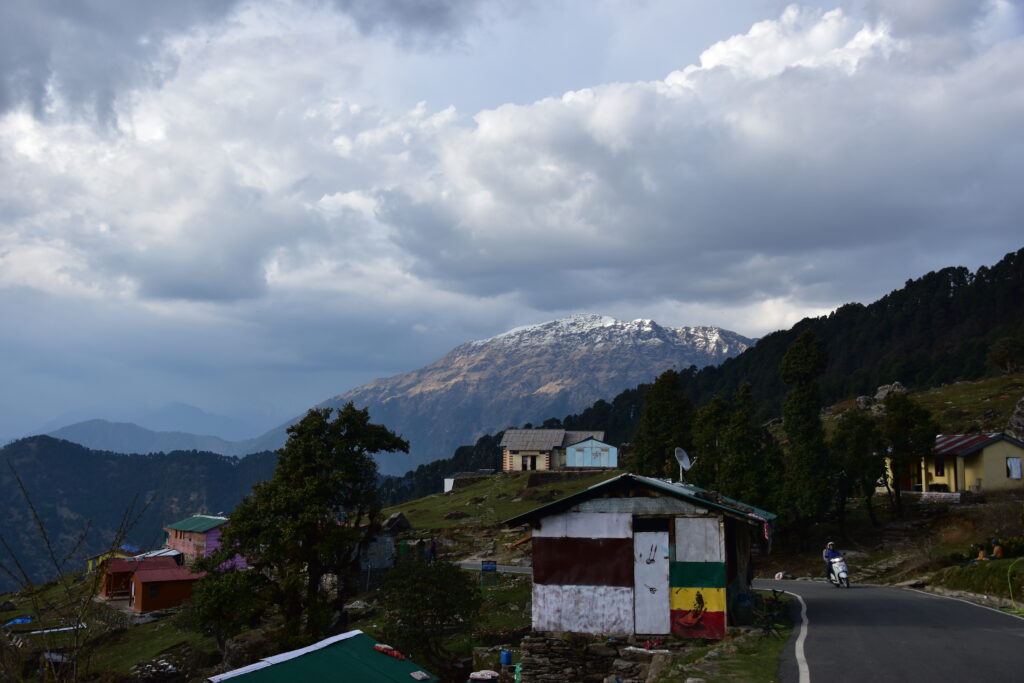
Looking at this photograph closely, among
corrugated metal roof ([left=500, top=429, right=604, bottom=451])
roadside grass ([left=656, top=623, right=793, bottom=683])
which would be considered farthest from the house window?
corrugated metal roof ([left=500, top=429, right=604, bottom=451])

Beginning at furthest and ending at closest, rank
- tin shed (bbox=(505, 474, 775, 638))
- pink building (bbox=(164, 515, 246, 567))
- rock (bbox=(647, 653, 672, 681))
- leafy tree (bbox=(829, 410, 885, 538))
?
1. pink building (bbox=(164, 515, 246, 567))
2. leafy tree (bbox=(829, 410, 885, 538))
3. tin shed (bbox=(505, 474, 775, 638))
4. rock (bbox=(647, 653, 672, 681))

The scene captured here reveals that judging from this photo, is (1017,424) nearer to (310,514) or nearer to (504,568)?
(504,568)

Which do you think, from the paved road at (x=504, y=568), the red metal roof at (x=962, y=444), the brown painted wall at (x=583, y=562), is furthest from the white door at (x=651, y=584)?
the red metal roof at (x=962, y=444)

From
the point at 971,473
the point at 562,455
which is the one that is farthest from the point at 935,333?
the point at 971,473

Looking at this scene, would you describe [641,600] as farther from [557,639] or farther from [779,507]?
[779,507]

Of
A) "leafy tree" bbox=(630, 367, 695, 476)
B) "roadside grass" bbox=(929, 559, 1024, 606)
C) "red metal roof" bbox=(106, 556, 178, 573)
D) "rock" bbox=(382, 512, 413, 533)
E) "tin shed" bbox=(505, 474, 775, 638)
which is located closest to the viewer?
"tin shed" bbox=(505, 474, 775, 638)

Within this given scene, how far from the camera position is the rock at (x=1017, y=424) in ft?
220

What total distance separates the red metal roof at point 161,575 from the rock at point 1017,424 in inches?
2854

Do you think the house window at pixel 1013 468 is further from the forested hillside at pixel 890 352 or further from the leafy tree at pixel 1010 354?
the forested hillside at pixel 890 352

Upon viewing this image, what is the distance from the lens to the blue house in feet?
321

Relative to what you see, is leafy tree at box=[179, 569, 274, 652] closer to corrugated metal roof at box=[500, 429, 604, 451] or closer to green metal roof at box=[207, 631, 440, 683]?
green metal roof at box=[207, 631, 440, 683]

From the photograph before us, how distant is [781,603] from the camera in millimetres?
28234

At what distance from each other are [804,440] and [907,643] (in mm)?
31774

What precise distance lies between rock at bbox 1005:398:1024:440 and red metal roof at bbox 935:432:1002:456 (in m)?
10.3
